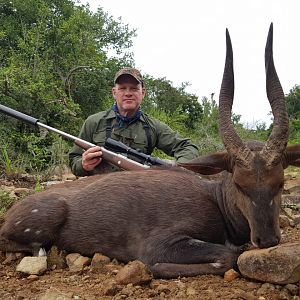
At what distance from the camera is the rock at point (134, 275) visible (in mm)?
3509

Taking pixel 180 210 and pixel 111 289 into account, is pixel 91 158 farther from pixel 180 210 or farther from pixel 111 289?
pixel 111 289

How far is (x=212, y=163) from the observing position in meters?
4.11

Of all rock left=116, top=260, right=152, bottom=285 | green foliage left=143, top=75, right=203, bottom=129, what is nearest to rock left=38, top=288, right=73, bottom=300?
rock left=116, top=260, right=152, bottom=285

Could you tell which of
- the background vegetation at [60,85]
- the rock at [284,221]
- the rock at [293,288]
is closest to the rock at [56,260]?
the rock at [293,288]

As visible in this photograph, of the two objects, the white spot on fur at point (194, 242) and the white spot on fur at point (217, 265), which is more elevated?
the white spot on fur at point (194, 242)

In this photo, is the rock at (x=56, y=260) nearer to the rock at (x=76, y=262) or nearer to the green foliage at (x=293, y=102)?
the rock at (x=76, y=262)

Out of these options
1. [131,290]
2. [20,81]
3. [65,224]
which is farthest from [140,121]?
[20,81]

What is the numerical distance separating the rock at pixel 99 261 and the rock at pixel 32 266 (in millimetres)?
408

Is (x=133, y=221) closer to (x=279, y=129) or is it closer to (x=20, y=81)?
(x=279, y=129)

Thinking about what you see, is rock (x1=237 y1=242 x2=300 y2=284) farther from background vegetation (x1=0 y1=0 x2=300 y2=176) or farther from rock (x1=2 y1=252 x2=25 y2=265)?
background vegetation (x1=0 y1=0 x2=300 y2=176)

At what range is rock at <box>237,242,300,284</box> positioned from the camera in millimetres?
3227

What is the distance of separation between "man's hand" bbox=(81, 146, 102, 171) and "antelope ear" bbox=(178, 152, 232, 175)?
6.31 feet

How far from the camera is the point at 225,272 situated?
3654 mm

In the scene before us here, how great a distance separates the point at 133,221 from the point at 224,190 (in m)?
0.83
